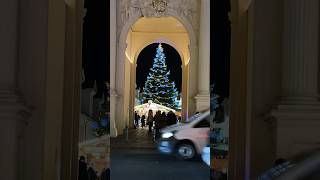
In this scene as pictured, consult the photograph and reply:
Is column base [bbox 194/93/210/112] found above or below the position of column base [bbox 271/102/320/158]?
above

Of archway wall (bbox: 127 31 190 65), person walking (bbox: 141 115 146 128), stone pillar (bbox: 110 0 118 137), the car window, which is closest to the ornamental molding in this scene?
stone pillar (bbox: 110 0 118 137)

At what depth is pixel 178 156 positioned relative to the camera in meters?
18.8

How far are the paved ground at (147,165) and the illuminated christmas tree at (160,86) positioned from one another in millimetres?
22252

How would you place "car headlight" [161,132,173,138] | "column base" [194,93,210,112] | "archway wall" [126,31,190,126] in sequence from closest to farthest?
"car headlight" [161,132,173,138], "column base" [194,93,210,112], "archway wall" [126,31,190,126]

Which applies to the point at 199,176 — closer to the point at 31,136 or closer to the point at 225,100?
the point at 225,100

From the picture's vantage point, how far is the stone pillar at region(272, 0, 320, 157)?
7.61 meters

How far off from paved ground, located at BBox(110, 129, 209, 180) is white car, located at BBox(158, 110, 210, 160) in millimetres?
345

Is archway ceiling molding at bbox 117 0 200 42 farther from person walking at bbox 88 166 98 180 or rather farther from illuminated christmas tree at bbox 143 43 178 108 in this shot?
illuminated christmas tree at bbox 143 43 178 108

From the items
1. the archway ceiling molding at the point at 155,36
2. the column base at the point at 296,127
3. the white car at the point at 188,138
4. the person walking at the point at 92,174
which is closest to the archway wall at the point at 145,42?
the archway ceiling molding at the point at 155,36

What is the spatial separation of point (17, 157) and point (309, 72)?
4023mm

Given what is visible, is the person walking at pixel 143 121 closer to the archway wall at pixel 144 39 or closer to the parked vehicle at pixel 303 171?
the archway wall at pixel 144 39

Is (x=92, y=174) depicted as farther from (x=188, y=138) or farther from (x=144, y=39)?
(x=144, y=39)

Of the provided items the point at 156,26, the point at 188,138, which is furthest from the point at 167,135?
the point at 156,26

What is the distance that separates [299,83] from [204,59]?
1845cm
